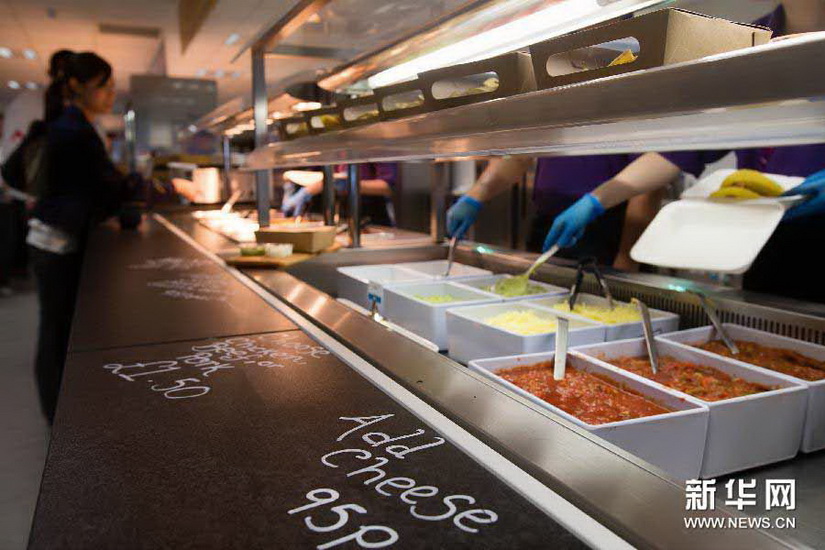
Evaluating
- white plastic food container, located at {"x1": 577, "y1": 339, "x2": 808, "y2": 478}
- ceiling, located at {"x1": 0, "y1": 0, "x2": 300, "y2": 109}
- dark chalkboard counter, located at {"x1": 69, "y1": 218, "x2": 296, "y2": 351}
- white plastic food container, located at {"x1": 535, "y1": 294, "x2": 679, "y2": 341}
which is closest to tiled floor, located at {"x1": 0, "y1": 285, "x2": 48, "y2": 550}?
dark chalkboard counter, located at {"x1": 69, "y1": 218, "x2": 296, "y2": 351}

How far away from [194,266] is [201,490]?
1.69 metres

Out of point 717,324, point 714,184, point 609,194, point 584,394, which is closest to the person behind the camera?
point 584,394

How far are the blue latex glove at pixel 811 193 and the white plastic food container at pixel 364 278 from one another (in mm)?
1043

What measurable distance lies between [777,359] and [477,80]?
0.78 meters

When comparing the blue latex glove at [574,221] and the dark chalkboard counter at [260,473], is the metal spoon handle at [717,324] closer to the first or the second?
the blue latex glove at [574,221]

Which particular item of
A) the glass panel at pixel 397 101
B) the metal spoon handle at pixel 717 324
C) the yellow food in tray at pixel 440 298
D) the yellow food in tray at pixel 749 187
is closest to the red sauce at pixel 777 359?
the metal spoon handle at pixel 717 324

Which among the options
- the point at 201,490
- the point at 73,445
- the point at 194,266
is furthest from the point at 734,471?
the point at 194,266

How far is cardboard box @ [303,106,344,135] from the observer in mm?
1857

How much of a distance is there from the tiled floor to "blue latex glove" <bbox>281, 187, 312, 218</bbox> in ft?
5.88

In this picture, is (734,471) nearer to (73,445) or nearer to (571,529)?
(571,529)

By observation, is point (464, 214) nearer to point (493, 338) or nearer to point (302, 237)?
point (302, 237)

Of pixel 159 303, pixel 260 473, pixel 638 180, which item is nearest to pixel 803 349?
pixel 638 180

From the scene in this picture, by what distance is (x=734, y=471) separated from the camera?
96 cm

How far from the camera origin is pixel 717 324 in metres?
1.34
